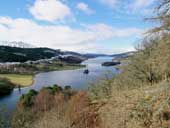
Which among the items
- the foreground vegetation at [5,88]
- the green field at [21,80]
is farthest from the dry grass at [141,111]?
the green field at [21,80]

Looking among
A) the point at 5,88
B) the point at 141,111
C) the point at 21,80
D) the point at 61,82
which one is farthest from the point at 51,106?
the point at 21,80

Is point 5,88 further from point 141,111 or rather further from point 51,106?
point 141,111

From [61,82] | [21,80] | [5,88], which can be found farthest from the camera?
[21,80]

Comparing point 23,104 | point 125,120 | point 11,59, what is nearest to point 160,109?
point 125,120

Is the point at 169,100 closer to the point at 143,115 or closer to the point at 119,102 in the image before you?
the point at 143,115

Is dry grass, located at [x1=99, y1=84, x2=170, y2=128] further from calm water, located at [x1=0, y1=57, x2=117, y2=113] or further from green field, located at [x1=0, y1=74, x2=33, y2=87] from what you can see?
green field, located at [x1=0, y1=74, x2=33, y2=87]

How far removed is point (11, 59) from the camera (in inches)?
5979

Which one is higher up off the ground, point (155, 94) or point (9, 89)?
point (155, 94)

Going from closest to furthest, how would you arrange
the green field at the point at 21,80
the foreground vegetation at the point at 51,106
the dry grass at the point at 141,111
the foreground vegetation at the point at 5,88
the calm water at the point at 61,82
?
the dry grass at the point at 141,111 < the foreground vegetation at the point at 51,106 < the calm water at the point at 61,82 < the foreground vegetation at the point at 5,88 < the green field at the point at 21,80

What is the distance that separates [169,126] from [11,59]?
147m

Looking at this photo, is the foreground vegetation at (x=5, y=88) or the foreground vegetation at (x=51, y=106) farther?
the foreground vegetation at (x=5, y=88)

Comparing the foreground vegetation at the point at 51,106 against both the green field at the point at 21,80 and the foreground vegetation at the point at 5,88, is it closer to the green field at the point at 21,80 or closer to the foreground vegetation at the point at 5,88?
the foreground vegetation at the point at 5,88

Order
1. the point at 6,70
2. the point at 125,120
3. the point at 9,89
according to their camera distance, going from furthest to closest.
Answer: the point at 6,70, the point at 9,89, the point at 125,120

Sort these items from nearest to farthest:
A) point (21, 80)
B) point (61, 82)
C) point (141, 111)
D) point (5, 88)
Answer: point (141, 111) → point (5, 88) → point (61, 82) → point (21, 80)
